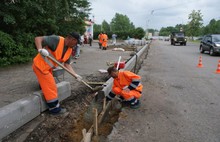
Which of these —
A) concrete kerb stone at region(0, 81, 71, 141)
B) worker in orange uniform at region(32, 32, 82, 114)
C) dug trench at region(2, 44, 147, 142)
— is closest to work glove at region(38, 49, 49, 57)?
worker in orange uniform at region(32, 32, 82, 114)

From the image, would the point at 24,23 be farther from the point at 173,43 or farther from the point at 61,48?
the point at 173,43

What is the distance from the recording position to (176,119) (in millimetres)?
4730

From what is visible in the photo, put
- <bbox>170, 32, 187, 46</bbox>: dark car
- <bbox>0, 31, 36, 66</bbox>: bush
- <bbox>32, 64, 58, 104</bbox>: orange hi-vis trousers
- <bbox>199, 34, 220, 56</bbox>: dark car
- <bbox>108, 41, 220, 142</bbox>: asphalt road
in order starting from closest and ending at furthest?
<bbox>108, 41, 220, 142</bbox>: asphalt road → <bbox>32, 64, 58, 104</bbox>: orange hi-vis trousers → <bbox>0, 31, 36, 66</bbox>: bush → <bbox>199, 34, 220, 56</bbox>: dark car → <bbox>170, 32, 187, 46</bbox>: dark car

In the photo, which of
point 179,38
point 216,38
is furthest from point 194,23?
point 216,38

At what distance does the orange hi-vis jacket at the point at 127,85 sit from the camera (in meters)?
5.28

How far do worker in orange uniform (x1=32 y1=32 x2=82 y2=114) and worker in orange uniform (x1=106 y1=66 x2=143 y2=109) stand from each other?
1051mm

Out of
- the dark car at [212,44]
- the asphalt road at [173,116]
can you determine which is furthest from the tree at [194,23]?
the asphalt road at [173,116]

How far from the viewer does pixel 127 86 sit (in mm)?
5367

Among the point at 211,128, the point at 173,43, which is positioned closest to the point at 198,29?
the point at 173,43

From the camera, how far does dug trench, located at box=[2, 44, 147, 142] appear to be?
4.01m

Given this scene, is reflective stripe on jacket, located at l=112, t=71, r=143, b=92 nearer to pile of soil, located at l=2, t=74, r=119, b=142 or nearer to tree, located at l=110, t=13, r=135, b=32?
pile of soil, located at l=2, t=74, r=119, b=142

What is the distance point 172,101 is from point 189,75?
163 inches

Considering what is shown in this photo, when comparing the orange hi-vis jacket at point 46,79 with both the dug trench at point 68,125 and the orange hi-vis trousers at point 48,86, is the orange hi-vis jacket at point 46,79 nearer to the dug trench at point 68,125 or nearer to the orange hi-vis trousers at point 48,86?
the orange hi-vis trousers at point 48,86

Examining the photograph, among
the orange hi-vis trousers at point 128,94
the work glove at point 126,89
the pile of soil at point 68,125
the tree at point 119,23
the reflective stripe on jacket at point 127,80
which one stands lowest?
the pile of soil at point 68,125
